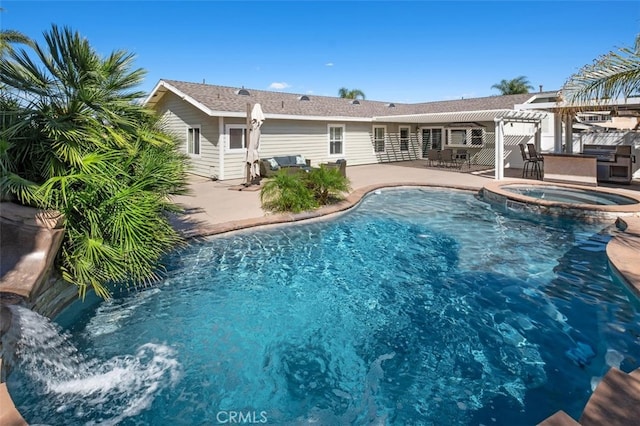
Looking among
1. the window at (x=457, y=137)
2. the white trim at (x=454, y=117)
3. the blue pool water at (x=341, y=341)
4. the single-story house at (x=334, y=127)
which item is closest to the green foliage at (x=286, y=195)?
the blue pool water at (x=341, y=341)

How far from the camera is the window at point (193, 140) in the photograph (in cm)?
1623

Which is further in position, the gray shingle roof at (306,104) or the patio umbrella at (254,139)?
the gray shingle roof at (306,104)

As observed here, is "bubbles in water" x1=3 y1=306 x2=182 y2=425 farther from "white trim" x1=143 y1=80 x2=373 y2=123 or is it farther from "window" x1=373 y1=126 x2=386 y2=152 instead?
"window" x1=373 y1=126 x2=386 y2=152

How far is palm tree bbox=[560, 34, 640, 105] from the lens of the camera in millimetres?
6598

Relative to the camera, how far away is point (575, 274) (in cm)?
589

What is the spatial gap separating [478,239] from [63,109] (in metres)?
7.62

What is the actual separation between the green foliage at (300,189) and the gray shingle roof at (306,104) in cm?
572

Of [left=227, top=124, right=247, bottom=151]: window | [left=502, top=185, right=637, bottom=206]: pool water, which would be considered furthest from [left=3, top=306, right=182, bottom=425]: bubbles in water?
[left=227, top=124, right=247, bottom=151]: window

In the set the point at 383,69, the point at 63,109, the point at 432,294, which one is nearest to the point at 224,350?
the point at 432,294

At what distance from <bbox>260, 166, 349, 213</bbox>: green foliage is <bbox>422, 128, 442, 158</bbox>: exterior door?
14.0 meters

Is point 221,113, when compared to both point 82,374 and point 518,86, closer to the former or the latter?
point 82,374

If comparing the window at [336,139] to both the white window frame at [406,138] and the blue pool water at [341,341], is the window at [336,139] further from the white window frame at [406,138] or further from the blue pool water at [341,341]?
the blue pool water at [341,341]

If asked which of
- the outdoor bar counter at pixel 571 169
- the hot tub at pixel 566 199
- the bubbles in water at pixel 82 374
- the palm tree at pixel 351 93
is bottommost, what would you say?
the bubbles in water at pixel 82 374

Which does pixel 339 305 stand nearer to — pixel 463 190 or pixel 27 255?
pixel 27 255
